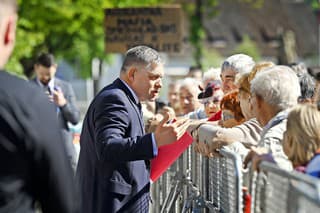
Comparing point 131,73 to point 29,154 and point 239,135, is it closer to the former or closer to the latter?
point 239,135

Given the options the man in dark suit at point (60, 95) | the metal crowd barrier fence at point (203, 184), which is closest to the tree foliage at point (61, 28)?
the man in dark suit at point (60, 95)

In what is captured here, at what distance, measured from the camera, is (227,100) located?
7.47m

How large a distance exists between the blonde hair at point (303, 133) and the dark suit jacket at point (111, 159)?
167 cm

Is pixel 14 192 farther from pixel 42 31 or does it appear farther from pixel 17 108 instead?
pixel 42 31

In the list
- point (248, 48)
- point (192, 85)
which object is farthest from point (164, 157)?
point (248, 48)

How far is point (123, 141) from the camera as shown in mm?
6617

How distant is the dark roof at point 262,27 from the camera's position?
7306cm

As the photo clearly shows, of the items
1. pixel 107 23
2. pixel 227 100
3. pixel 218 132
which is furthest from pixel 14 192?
pixel 107 23

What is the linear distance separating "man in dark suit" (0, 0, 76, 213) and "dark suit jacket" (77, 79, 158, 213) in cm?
275

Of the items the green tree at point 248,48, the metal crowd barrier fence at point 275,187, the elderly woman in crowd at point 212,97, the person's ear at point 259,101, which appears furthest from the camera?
the green tree at point 248,48

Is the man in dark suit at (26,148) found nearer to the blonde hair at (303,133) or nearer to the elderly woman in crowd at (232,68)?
the blonde hair at (303,133)

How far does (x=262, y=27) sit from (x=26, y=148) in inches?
2797

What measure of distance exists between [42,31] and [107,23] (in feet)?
34.4

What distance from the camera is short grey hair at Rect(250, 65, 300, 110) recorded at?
19.0 feet
